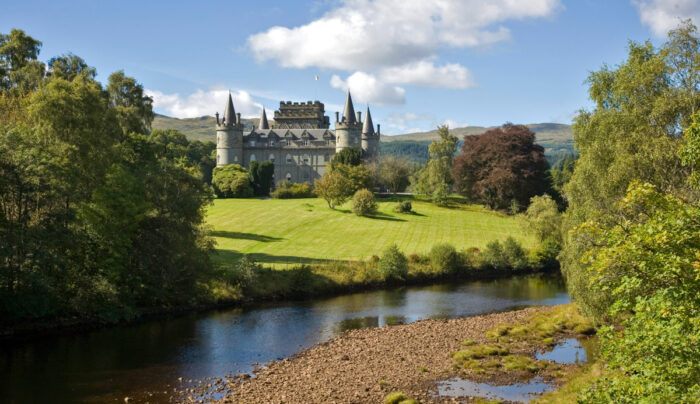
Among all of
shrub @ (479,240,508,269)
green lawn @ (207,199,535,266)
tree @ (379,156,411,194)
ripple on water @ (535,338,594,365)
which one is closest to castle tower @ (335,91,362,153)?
tree @ (379,156,411,194)

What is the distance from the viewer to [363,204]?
186 feet

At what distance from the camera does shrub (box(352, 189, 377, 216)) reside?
56.8m

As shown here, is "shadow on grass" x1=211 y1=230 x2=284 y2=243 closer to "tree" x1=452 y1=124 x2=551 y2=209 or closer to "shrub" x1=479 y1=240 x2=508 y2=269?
"shrub" x1=479 y1=240 x2=508 y2=269

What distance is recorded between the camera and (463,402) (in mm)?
15922

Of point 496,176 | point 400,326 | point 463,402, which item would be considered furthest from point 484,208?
point 463,402

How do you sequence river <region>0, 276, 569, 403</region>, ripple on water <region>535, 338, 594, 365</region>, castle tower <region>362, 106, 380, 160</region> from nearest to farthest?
river <region>0, 276, 569, 403</region>, ripple on water <region>535, 338, 594, 365</region>, castle tower <region>362, 106, 380, 160</region>

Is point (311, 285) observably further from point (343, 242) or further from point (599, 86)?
point (599, 86)

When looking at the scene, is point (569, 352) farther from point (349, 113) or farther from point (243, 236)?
point (349, 113)

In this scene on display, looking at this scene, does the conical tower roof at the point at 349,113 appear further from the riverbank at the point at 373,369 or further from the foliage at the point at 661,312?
the foliage at the point at 661,312

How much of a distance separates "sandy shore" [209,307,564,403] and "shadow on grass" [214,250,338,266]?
13158 millimetres

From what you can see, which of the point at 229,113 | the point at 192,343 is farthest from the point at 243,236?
the point at 229,113

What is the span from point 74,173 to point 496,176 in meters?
46.7

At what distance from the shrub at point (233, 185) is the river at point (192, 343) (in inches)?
1629

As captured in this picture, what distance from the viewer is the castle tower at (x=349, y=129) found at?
86.7 meters
